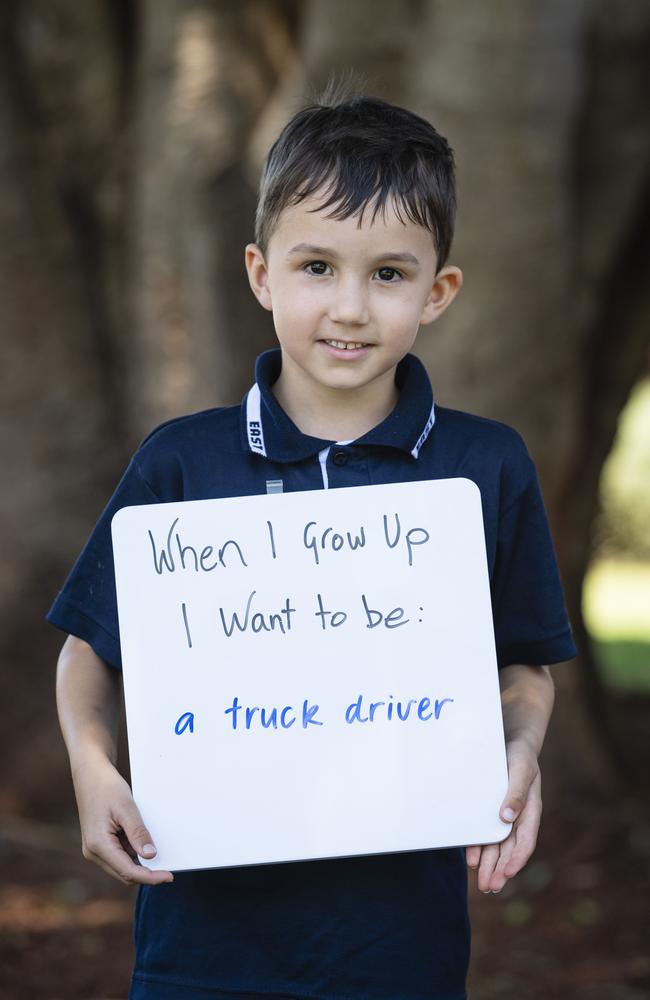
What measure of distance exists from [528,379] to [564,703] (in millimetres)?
1286

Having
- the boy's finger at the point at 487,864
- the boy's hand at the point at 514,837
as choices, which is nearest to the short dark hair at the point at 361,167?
the boy's hand at the point at 514,837

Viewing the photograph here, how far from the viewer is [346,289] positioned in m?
1.94

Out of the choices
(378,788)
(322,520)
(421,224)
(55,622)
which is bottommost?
(378,788)

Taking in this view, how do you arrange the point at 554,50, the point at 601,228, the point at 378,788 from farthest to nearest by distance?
the point at 601,228
the point at 554,50
the point at 378,788

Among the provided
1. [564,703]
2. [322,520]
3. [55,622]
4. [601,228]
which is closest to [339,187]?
[322,520]

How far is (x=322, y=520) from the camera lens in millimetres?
1969

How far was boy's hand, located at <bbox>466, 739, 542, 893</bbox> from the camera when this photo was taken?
6.27ft

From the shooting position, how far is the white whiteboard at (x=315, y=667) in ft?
6.32

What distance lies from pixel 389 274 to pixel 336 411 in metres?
0.24

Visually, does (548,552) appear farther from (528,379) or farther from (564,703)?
(564,703)

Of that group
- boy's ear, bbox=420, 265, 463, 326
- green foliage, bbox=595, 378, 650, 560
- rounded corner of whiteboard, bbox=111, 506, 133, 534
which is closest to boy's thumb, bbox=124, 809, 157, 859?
rounded corner of whiteboard, bbox=111, 506, 133, 534

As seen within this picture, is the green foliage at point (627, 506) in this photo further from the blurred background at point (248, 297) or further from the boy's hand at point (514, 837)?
the boy's hand at point (514, 837)

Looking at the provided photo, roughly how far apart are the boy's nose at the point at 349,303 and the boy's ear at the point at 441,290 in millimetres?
216

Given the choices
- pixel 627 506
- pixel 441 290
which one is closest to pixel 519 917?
pixel 441 290
